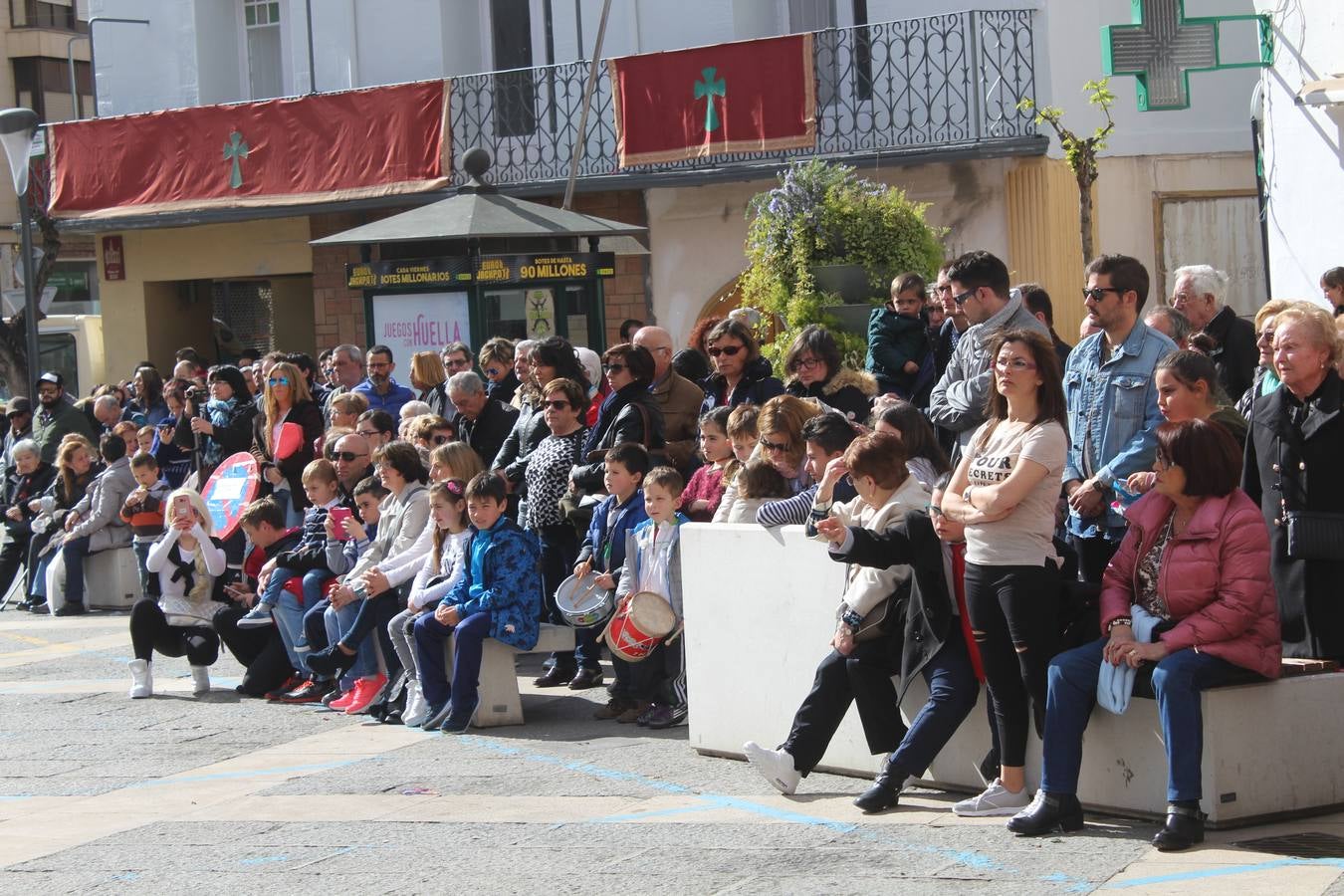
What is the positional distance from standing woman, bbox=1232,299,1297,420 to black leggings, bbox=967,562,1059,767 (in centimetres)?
147

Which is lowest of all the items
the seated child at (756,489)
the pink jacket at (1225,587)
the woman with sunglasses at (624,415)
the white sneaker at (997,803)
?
the white sneaker at (997,803)

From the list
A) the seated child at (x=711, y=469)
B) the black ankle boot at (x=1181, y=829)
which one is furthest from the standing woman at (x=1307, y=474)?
the seated child at (x=711, y=469)

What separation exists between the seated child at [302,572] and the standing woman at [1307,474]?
5.86 m

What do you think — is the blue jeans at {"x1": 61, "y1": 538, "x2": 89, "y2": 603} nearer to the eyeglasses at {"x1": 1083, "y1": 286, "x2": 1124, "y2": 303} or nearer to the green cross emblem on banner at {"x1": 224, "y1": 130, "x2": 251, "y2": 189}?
the green cross emblem on banner at {"x1": 224, "y1": 130, "x2": 251, "y2": 189}

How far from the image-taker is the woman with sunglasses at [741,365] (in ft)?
33.2

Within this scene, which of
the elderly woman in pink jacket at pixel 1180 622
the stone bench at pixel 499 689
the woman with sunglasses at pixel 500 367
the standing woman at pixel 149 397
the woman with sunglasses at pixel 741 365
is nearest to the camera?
the elderly woman in pink jacket at pixel 1180 622

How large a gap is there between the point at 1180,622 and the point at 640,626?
327 centimetres

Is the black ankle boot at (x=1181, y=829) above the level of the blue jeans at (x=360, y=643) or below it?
below

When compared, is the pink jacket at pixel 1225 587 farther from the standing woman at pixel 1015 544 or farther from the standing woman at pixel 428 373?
the standing woman at pixel 428 373

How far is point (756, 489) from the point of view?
28.6 ft

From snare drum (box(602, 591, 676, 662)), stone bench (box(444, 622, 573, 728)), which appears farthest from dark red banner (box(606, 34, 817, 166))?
snare drum (box(602, 591, 676, 662))

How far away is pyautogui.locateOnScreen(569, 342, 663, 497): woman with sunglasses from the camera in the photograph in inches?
406

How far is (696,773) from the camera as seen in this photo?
8.26 meters

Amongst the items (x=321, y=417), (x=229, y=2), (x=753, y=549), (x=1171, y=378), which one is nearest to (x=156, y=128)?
(x=229, y=2)
